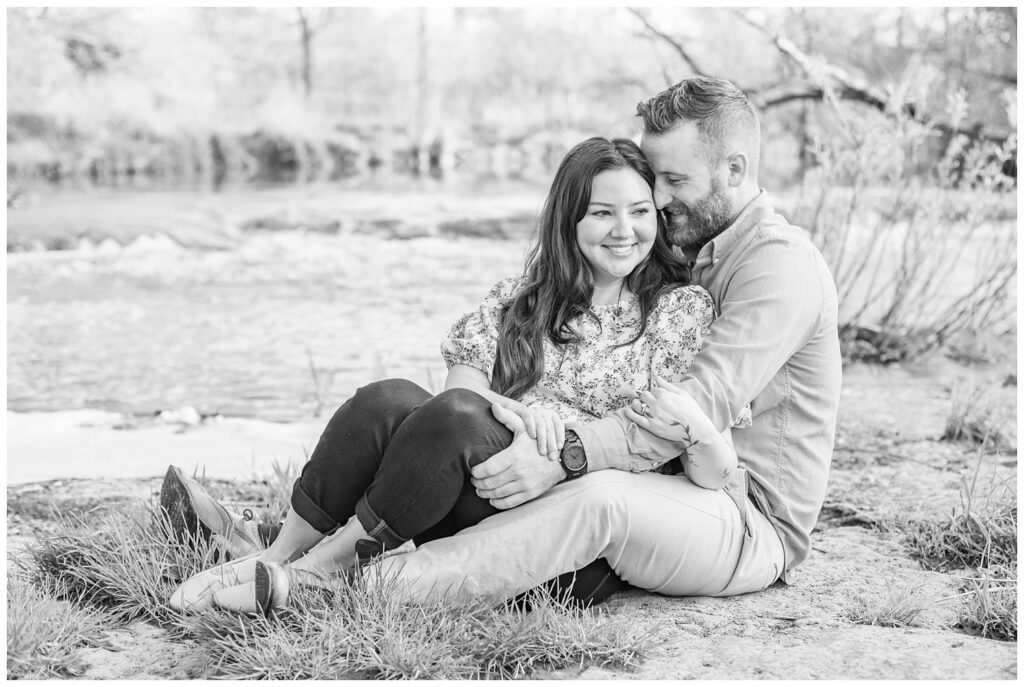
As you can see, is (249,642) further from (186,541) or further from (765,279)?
(765,279)

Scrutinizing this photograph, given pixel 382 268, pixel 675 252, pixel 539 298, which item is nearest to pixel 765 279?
pixel 675 252

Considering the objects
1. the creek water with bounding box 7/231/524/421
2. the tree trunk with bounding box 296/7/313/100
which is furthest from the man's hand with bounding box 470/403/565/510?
the tree trunk with bounding box 296/7/313/100

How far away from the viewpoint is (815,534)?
3.28 metres

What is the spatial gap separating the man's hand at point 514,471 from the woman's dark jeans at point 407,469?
0.08ft

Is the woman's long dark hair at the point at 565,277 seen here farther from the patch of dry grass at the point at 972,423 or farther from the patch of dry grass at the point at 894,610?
the patch of dry grass at the point at 972,423

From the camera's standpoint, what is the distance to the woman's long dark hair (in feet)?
9.19

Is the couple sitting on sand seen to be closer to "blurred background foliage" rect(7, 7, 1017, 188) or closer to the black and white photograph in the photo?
the black and white photograph

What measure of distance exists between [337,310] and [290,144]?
18.2 meters

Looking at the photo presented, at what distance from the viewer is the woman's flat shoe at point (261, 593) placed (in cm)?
231

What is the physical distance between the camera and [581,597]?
255 centimetres

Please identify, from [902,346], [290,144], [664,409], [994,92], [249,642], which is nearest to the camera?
[249,642]

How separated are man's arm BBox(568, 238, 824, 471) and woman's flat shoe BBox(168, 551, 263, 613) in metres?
0.84

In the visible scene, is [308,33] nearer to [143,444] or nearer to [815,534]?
[143,444]

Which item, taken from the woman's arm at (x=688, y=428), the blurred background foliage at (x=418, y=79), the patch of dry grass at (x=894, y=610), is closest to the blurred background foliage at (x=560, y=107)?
the blurred background foliage at (x=418, y=79)
